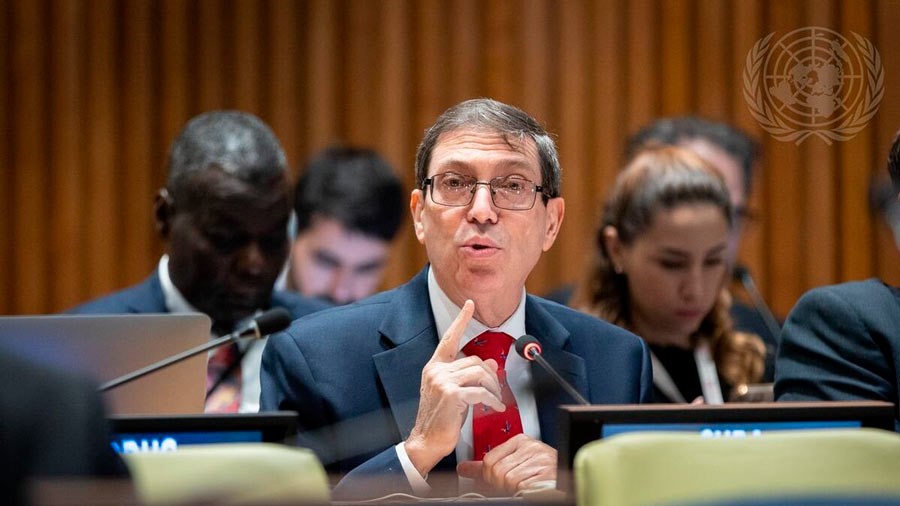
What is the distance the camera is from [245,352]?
3.45 m

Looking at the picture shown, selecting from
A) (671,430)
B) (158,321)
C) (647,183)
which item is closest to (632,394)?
(671,430)

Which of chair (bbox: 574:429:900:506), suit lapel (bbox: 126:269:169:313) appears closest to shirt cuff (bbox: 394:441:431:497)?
chair (bbox: 574:429:900:506)

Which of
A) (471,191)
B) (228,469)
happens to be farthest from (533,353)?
(228,469)

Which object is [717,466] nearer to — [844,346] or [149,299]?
[844,346]

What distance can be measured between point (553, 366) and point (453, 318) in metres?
0.23

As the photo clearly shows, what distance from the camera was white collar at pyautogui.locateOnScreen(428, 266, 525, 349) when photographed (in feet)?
8.36

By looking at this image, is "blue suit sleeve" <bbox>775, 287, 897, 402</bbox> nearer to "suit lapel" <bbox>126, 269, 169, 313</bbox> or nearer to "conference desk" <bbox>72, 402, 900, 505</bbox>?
Answer: "conference desk" <bbox>72, 402, 900, 505</bbox>

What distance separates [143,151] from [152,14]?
58 centimetres

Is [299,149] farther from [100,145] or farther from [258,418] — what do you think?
[258,418]

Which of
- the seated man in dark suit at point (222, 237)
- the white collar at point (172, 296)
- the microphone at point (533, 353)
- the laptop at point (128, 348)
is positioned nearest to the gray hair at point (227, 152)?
the seated man in dark suit at point (222, 237)

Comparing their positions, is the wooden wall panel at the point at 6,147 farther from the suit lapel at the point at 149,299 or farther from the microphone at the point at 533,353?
the microphone at the point at 533,353

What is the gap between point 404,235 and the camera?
5.20 meters

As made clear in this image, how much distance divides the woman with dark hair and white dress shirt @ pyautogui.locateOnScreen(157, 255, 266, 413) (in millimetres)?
1016

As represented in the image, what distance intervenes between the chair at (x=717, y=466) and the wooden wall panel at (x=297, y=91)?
3.43 metres
